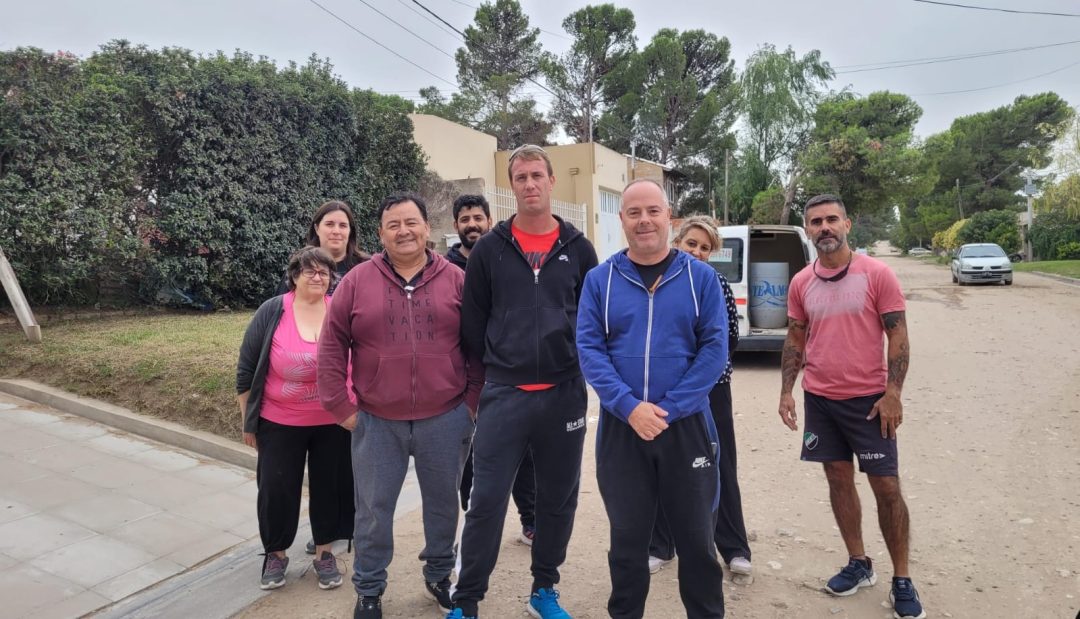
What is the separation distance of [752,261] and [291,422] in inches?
317

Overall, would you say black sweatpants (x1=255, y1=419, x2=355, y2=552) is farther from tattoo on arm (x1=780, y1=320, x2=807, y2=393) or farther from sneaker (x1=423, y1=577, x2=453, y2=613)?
tattoo on arm (x1=780, y1=320, x2=807, y2=393)

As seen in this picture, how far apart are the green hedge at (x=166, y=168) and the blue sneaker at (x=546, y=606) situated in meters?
7.94

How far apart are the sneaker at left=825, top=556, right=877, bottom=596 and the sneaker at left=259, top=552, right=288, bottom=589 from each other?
9.09ft

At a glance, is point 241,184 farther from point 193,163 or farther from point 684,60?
Answer: point 684,60

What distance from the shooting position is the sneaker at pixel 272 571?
3.49 meters

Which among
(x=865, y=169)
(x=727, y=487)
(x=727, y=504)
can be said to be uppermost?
(x=865, y=169)

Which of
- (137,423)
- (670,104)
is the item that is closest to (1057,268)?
(670,104)

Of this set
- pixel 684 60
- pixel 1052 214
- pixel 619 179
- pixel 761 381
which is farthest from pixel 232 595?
pixel 1052 214

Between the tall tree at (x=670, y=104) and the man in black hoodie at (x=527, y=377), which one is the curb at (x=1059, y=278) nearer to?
the tall tree at (x=670, y=104)

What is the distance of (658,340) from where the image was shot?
265 centimetres

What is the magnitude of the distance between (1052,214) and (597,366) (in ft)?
138

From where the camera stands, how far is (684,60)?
39062 millimetres

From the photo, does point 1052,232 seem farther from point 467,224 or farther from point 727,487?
point 467,224

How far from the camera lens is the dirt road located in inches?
128
